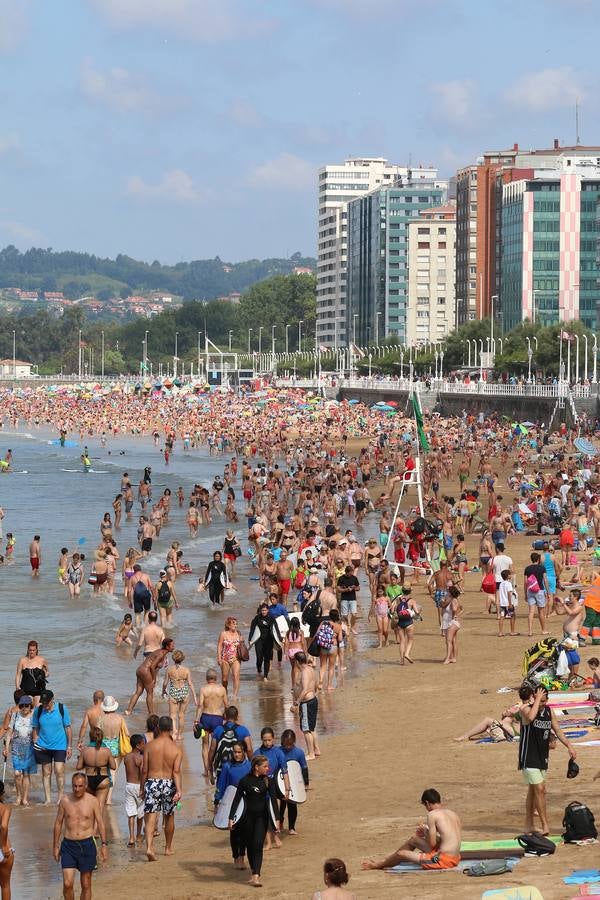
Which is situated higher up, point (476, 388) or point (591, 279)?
point (591, 279)

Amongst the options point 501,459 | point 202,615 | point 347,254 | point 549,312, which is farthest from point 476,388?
point 347,254

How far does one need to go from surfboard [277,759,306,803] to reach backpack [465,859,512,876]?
1807 mm

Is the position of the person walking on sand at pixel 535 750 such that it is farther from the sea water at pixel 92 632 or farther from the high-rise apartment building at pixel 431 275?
the high-rise apartment building at pixel 431 275

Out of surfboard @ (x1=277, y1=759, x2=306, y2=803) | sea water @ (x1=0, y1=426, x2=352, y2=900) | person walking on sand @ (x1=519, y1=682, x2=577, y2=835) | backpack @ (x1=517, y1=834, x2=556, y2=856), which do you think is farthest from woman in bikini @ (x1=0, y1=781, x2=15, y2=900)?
person walking on sand @ (x1=519, y1=682, x2=577, y2=835)

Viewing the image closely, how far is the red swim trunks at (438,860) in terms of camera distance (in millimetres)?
10047

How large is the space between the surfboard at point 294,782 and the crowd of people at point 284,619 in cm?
2

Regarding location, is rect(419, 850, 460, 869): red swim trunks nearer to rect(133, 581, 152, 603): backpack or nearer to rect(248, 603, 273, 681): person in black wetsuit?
rect(248, 603, 273, 681): person in black wetsuit

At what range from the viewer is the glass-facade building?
12394cm

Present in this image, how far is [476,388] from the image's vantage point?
87312mm

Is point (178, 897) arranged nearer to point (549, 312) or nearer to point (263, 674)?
point (263, 674)

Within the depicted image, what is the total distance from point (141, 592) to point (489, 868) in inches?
493

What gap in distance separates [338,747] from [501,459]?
135 ft

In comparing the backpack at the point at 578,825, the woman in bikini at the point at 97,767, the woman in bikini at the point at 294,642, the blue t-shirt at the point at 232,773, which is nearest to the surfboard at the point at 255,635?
the woman in bikini at the point at 294,642

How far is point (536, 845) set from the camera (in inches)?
402
